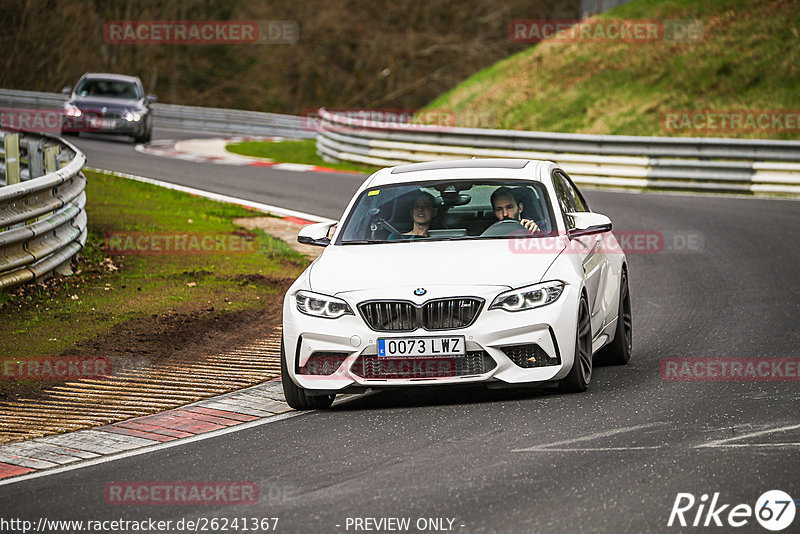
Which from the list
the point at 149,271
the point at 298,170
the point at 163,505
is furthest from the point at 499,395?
the point at 298,170

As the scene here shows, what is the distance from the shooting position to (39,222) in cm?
1221

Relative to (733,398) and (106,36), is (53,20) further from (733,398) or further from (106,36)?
(733,398)

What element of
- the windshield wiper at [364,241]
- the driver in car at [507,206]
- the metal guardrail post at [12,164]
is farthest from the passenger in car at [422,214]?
the metal guardrail post at [12,164]

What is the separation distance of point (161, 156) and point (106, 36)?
35.4 meters

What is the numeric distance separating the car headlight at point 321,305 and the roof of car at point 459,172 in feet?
5.12

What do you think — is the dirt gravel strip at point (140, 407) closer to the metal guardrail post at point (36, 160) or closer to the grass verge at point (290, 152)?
the metal guardrail post at point (36, 160)

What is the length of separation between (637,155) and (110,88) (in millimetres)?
15226

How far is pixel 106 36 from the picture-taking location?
62469mm

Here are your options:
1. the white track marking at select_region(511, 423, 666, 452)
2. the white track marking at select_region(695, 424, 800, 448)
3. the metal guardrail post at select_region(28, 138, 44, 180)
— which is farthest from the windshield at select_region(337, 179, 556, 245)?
the metal guardrail post at select_region(28, 138, 44, 180)

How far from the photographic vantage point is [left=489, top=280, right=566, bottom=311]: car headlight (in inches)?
308

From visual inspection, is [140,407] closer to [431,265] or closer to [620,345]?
[431,265]

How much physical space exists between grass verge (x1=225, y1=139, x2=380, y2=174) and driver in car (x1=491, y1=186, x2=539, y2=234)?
61.2 ft

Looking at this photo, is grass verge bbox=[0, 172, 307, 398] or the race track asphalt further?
grass verge bbox=[0, 172, 307, 398]

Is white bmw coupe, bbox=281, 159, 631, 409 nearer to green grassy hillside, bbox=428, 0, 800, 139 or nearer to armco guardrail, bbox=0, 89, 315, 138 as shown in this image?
green grassy hillside, bbox=428, 0, 800, 139
